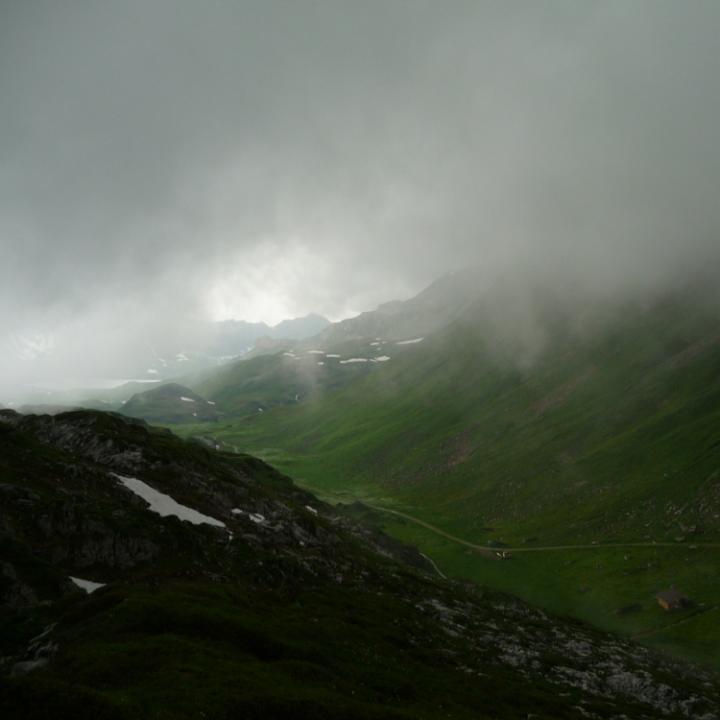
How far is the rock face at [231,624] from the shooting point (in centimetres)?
3145

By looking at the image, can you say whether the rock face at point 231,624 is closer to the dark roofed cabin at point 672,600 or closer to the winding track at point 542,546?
the dark roofed cabin at point 672,600

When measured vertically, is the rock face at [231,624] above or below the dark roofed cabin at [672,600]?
above

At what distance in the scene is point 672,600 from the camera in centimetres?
9794

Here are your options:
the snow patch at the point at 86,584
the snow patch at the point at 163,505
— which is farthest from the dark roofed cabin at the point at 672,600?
the snow patch at the point at 86,584

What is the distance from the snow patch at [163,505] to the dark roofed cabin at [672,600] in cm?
7964

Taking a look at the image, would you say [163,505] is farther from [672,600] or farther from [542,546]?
[542,546]

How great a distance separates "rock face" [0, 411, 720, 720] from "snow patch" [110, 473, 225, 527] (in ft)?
1.93

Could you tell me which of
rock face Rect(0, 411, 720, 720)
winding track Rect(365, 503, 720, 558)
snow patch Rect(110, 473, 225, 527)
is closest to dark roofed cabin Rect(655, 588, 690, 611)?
rock face Rect(0, 411, 720, 720)

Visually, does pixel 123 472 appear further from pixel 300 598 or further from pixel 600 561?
pixel 600 561

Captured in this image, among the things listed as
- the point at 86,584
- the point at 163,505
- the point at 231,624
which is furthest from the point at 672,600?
the point at 86,584

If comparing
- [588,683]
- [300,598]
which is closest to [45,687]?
[300,598]

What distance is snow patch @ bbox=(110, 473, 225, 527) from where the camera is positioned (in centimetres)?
6619

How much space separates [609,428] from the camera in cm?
19625

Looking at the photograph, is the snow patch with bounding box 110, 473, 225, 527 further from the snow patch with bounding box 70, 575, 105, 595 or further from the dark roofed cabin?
the dark roofed cabin
